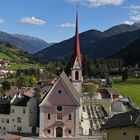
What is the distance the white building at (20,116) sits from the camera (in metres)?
57.4

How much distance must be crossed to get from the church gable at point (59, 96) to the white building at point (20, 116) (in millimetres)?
4074

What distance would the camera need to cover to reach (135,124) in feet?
94.9

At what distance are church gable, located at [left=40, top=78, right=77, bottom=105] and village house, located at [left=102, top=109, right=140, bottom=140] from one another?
72.5ft

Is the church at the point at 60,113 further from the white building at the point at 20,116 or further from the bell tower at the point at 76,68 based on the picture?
the bell tower at the point at 76,68

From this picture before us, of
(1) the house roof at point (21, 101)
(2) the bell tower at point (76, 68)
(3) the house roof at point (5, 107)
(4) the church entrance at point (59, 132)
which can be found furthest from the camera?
(2) the bell tower at point (76, 68)

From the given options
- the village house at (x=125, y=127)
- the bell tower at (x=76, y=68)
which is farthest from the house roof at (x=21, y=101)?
the village house at (x=125, y=127)

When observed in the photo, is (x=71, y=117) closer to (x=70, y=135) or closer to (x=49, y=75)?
(x=70, y=135)

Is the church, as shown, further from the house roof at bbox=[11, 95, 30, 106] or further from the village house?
the village house

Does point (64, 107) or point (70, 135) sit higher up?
point (64, 107)

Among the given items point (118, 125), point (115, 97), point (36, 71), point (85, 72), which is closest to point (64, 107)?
point (118, 125)

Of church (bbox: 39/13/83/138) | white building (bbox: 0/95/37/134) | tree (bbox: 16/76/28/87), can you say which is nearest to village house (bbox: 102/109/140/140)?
church (bbox: 39/13/83/138)

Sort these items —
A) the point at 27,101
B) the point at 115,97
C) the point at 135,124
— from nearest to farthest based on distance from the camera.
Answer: the point at 135,124 < the point at 27,101 < the point at 115,97

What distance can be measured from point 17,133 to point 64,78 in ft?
32.2

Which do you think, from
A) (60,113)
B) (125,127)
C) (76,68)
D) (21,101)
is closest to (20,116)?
(21,101)
